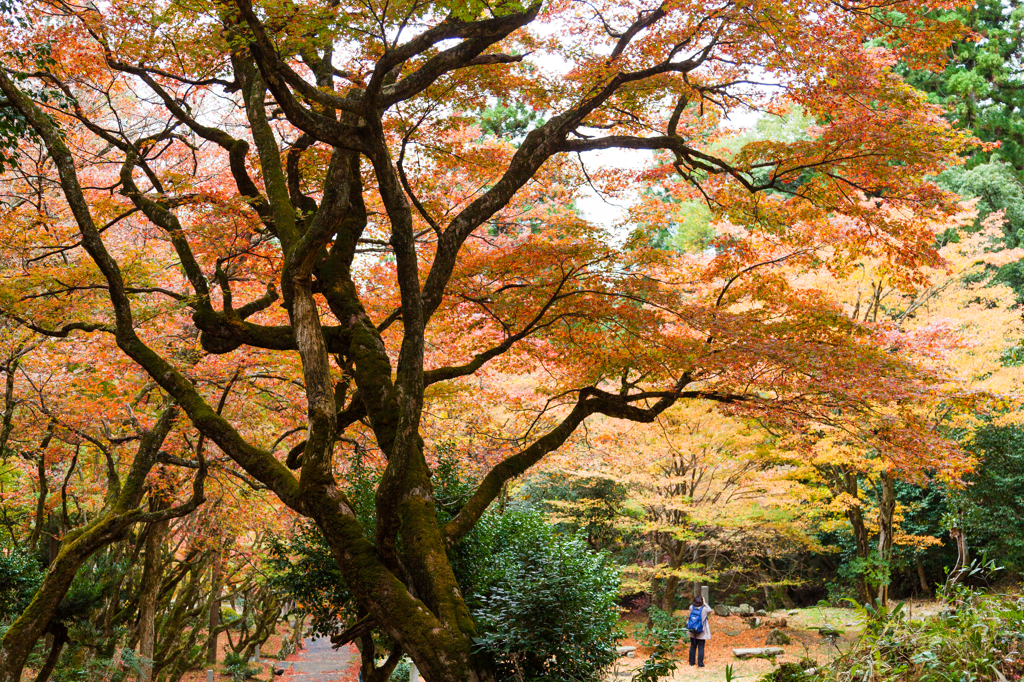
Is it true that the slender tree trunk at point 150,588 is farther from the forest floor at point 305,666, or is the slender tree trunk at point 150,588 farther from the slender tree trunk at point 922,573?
the slender tree trunk at point 922,573

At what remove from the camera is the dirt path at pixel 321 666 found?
1551 centimetres

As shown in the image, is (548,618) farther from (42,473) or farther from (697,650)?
(42,473)

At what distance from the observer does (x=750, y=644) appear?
45.5 ft

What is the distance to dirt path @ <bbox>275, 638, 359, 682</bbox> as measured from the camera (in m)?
15.5

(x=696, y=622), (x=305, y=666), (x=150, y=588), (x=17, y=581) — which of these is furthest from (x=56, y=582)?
(x=305, y=666)

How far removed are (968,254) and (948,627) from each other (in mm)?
Answer: 12497

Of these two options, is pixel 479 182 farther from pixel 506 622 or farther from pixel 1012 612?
pixel 1012 612

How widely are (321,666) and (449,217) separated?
50.3 ft

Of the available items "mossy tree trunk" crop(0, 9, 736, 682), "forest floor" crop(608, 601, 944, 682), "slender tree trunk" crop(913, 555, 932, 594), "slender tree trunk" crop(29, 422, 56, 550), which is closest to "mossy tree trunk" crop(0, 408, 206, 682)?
"mossy tree trunk" crop(0, 9, 736, 682)

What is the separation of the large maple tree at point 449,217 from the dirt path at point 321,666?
9.14 m

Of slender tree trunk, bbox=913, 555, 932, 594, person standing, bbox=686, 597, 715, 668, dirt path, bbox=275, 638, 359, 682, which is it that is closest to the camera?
person standing, bbox=686, 597, 715, 668

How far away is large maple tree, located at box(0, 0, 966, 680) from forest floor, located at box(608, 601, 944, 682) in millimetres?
4570

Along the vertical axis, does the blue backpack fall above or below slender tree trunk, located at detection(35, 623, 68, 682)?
above

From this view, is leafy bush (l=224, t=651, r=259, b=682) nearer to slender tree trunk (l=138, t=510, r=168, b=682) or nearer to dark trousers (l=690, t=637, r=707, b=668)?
slender tree trunk (l=138, t=510, r=168, b=682)
